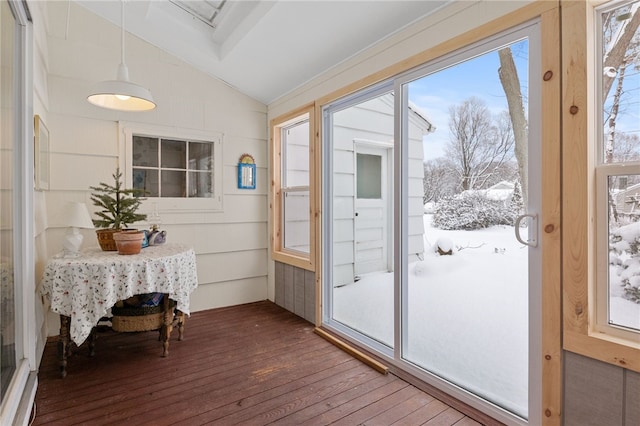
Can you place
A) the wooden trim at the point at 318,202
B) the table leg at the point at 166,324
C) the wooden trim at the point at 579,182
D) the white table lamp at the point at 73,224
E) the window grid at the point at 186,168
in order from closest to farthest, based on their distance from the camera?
the wooden trim at the point at 579,182
the white table lamp at the point at 73,224
the table leg at the point at 166,324
the wooden trim at the point at 318,202
the window grid at the point at 186,168

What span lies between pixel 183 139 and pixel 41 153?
4.29 ft

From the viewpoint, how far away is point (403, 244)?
7.84ft

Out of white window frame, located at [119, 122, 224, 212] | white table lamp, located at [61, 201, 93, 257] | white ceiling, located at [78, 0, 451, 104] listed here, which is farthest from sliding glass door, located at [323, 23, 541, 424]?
white table lamp, located at [61, 201, 93, 257]

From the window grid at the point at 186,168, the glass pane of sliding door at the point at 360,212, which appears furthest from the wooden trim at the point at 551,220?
the window grid at the point at 186,168

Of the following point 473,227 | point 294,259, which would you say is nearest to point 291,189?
point 294,259

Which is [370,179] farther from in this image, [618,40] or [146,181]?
[618,40]

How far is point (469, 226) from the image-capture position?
7.03 feet

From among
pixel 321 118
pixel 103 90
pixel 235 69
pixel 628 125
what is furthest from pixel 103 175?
pixel 628 125

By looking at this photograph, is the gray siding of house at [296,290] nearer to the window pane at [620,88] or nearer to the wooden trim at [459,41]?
the wooden trim at [459,41]

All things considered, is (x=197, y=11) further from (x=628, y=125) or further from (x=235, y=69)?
(x=628, y=125)

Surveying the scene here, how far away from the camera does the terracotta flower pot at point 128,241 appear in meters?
2.41

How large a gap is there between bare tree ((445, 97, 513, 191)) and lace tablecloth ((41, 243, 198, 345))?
2.15 m

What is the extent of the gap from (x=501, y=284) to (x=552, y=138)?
0.86 metres

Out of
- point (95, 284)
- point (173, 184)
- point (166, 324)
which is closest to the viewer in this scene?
point (95, 284)
